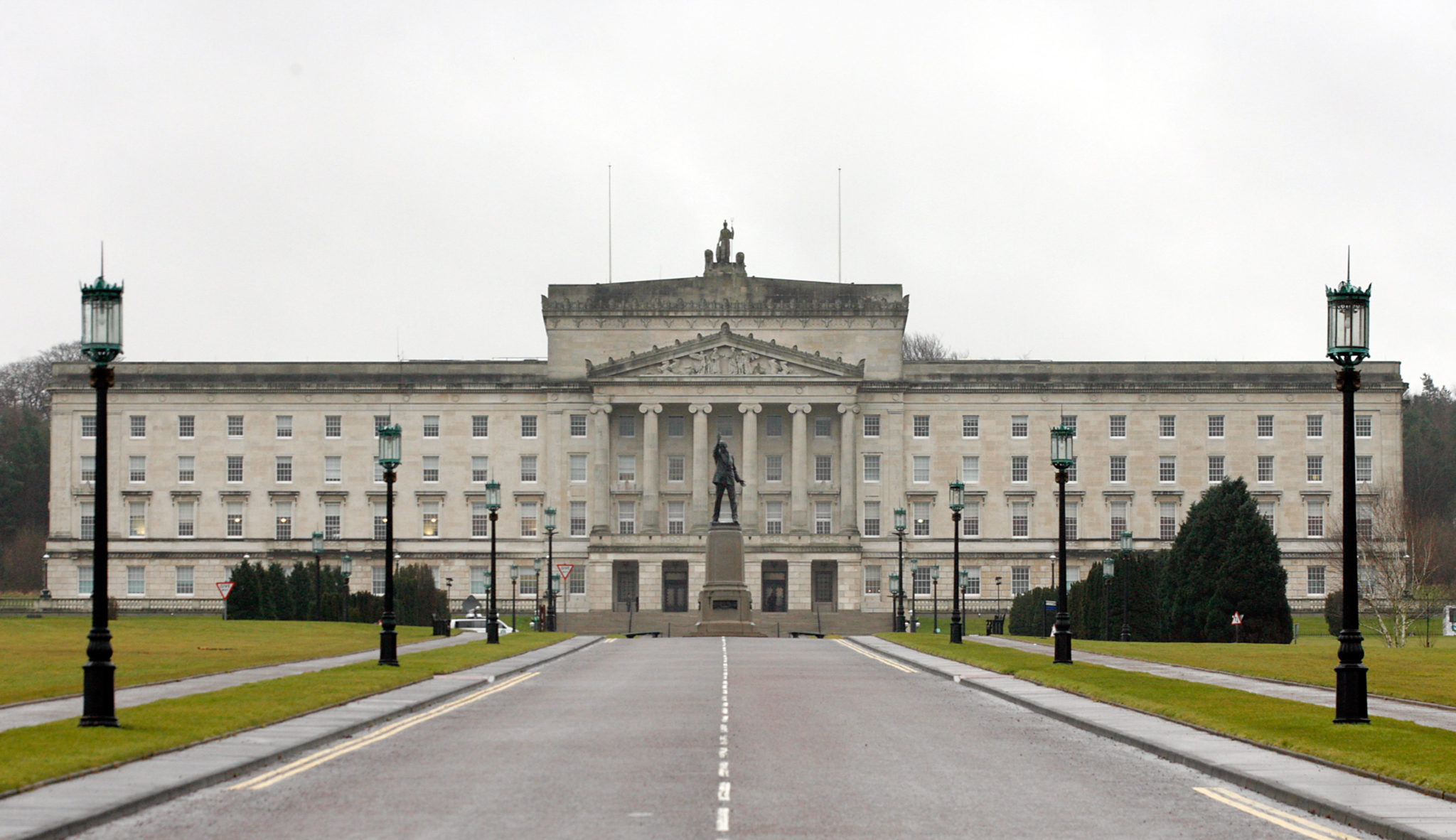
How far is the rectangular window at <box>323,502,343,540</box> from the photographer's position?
127812mm

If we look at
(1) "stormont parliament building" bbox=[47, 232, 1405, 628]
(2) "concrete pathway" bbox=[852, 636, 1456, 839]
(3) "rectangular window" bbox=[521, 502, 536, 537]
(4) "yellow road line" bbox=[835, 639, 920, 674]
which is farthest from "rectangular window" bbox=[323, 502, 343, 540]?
(2) "concrete pathway" bbox=[852, 636, 1456, 839]

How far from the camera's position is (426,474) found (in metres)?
128

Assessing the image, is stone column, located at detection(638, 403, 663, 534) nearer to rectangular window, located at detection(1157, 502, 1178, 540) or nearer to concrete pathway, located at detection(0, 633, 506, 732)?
rectangular window, located at detection(1157, 502, 1178, 540)

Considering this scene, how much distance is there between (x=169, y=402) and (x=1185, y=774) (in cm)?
11851

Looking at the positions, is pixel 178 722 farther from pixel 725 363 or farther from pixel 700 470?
pixel 700 470

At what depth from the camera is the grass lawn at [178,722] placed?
19984 mm

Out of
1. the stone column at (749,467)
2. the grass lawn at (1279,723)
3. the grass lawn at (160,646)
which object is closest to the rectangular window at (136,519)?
the grass lawn at (160,646)

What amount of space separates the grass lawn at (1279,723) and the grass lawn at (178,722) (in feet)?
47.6

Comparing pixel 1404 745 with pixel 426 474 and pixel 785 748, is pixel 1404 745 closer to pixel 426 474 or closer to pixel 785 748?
pixel 785 748

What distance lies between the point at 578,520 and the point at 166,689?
9221cm

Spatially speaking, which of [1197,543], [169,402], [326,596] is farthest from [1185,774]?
[169,402]

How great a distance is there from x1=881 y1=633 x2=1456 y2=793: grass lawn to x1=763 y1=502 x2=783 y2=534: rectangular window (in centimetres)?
8250

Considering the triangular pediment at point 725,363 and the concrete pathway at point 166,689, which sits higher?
the triangular pediment at point 725,363

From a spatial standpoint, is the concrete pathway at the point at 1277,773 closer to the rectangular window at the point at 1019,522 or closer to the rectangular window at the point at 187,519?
the rectangular window at the point at 1019,522
